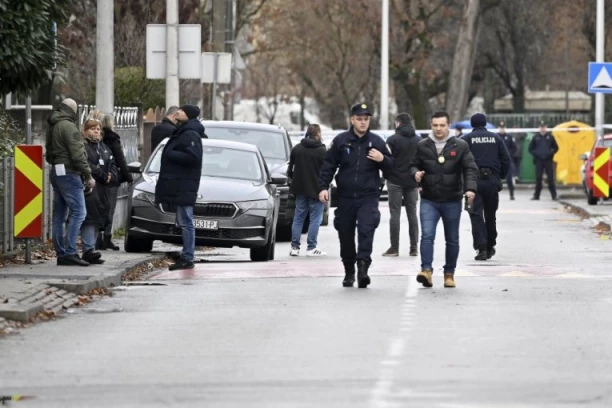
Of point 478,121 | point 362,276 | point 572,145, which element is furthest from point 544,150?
point 362,276

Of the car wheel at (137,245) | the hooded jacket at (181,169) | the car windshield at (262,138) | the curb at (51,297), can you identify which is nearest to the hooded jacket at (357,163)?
the hooded jacket at (181,169)

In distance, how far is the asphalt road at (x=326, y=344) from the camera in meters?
9.75

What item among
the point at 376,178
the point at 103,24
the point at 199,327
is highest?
the point at 103,24

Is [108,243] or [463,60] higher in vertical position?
[463,60]

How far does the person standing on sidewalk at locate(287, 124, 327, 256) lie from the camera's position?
873 inches

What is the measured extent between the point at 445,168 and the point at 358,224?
39.5 inches

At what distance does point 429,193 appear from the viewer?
56.2 feet

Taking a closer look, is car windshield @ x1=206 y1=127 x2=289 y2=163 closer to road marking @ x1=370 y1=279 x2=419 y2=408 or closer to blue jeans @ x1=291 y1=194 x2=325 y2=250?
blue jeans @ x1=291 y1=194 x2=325 y2=250

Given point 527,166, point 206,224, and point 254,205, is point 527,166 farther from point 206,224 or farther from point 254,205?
point 206,224

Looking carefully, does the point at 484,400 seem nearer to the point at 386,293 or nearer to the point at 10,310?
the point at 10,310

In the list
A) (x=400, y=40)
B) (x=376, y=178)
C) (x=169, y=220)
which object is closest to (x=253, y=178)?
(x=169, y=220)

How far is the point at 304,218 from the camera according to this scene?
2258 cm

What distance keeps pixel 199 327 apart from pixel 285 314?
1.11m

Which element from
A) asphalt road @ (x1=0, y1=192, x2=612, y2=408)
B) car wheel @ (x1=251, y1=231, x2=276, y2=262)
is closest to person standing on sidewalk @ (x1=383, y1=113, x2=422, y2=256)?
car wheel @ (x1=251, y1=231, x2=276, y2=262)
